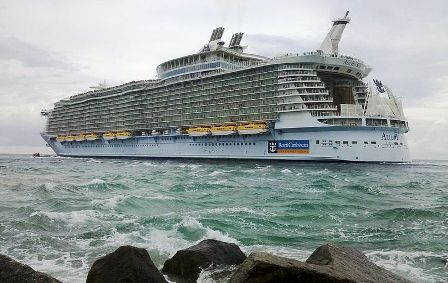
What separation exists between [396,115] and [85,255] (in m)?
58.6

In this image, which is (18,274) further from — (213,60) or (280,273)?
(213,60)

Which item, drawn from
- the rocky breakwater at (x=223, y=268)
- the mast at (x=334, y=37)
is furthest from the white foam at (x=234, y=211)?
the mast at (x=334, y=37)

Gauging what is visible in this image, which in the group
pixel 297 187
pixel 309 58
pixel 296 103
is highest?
pixel 309 58

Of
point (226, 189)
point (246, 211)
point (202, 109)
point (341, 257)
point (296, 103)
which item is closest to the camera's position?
point (341, 257)

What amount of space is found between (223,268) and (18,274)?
4.02 metres

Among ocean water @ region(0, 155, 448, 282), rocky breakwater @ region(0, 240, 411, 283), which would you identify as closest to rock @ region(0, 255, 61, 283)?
rocky breakwater @ region(0, 240, 411, 283)

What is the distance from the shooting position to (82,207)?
62.5ft

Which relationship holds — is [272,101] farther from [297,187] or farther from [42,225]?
[42,225]

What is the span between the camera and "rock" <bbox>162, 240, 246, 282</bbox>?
28.6ft

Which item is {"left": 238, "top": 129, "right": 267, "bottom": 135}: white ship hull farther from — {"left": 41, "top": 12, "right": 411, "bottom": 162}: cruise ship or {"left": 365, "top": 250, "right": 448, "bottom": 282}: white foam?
{"left": 365, "top": 250, "right": 448, "bottom": 282}: white foam

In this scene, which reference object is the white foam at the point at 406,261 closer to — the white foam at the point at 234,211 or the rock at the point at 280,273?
the rock at the point at 280,273

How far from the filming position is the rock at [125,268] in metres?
7.30

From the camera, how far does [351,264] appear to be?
7582 millimetres

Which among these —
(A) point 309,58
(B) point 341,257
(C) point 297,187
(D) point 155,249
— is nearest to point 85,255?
(D) point 155,249
